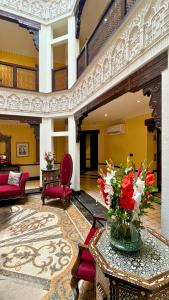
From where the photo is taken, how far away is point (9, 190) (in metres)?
4.67

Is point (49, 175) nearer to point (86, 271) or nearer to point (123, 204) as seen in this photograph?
point (86, 271)

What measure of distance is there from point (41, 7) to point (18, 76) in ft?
7.79

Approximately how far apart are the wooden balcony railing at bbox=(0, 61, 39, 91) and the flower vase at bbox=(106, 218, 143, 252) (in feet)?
18.0

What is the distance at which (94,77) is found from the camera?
353 centimetres

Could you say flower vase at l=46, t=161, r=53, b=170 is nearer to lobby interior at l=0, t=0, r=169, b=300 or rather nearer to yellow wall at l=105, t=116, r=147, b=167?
lobby interior at l=0, t=0, r=169, b=300

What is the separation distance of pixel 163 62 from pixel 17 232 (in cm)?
338

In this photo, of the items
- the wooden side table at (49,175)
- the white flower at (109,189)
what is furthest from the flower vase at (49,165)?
the white flower at (109,189)

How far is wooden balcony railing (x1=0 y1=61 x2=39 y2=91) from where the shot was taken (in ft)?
17.9

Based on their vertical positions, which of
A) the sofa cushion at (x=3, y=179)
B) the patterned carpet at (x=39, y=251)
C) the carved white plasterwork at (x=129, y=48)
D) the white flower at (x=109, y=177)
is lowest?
the patterned carpet at (x=39, y=251)

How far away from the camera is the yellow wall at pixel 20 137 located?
24.8ft

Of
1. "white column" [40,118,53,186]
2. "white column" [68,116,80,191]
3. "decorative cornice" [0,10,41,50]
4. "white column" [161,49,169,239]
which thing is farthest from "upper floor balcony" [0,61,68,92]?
"white column" [161,49,169,239]

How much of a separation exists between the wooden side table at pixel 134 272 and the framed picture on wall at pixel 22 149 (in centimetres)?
710

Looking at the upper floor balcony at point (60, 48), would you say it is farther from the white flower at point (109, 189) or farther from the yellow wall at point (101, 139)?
the yellow wall at point (101, 139)

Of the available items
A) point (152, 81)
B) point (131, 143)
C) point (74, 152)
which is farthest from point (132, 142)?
point (152, 81)
